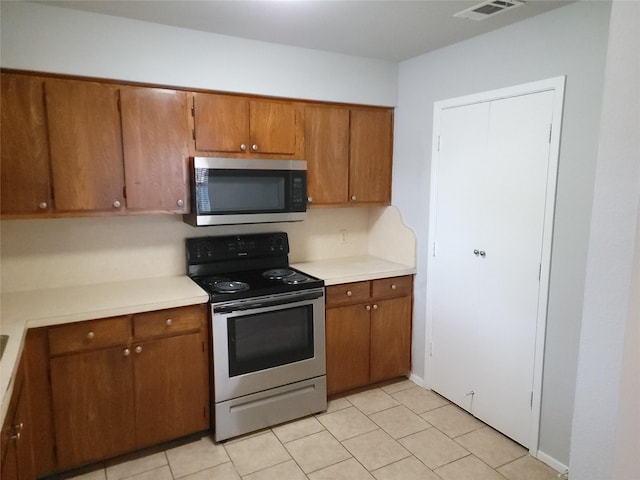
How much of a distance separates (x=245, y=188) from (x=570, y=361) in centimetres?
202

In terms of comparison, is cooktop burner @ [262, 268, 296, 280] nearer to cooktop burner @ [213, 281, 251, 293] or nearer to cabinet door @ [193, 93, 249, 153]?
cooktop burner @ [213, 281, 251, 293]

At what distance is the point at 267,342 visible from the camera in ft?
8.48

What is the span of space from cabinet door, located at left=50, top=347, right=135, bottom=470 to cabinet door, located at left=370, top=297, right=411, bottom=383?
1.61 meters

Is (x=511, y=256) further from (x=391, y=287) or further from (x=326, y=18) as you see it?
(x=326, y=18)

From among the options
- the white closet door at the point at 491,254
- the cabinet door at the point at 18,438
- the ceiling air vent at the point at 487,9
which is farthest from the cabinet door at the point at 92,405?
the ceiling air vent at the point at 487,9

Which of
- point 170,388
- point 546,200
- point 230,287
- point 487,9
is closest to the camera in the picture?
point 487,9

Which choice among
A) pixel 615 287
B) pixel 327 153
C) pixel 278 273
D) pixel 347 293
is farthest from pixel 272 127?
pixel 615 287

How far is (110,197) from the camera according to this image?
240cm

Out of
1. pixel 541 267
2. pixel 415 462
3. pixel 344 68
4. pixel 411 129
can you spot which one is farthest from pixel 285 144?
pixel 415 462

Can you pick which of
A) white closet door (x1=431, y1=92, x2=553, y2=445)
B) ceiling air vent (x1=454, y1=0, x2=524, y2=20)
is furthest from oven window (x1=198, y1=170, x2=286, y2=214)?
ceiling air vent (x1=454, y1=0, x2=524, y2=20)

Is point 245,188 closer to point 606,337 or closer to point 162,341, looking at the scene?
point 162,341

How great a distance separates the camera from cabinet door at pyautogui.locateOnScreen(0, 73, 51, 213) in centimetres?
213

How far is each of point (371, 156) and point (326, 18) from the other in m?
1.14

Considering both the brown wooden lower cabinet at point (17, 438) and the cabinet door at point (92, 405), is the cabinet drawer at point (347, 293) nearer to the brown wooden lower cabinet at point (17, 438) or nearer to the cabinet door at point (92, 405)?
the cabinet door at point (92, 405)
